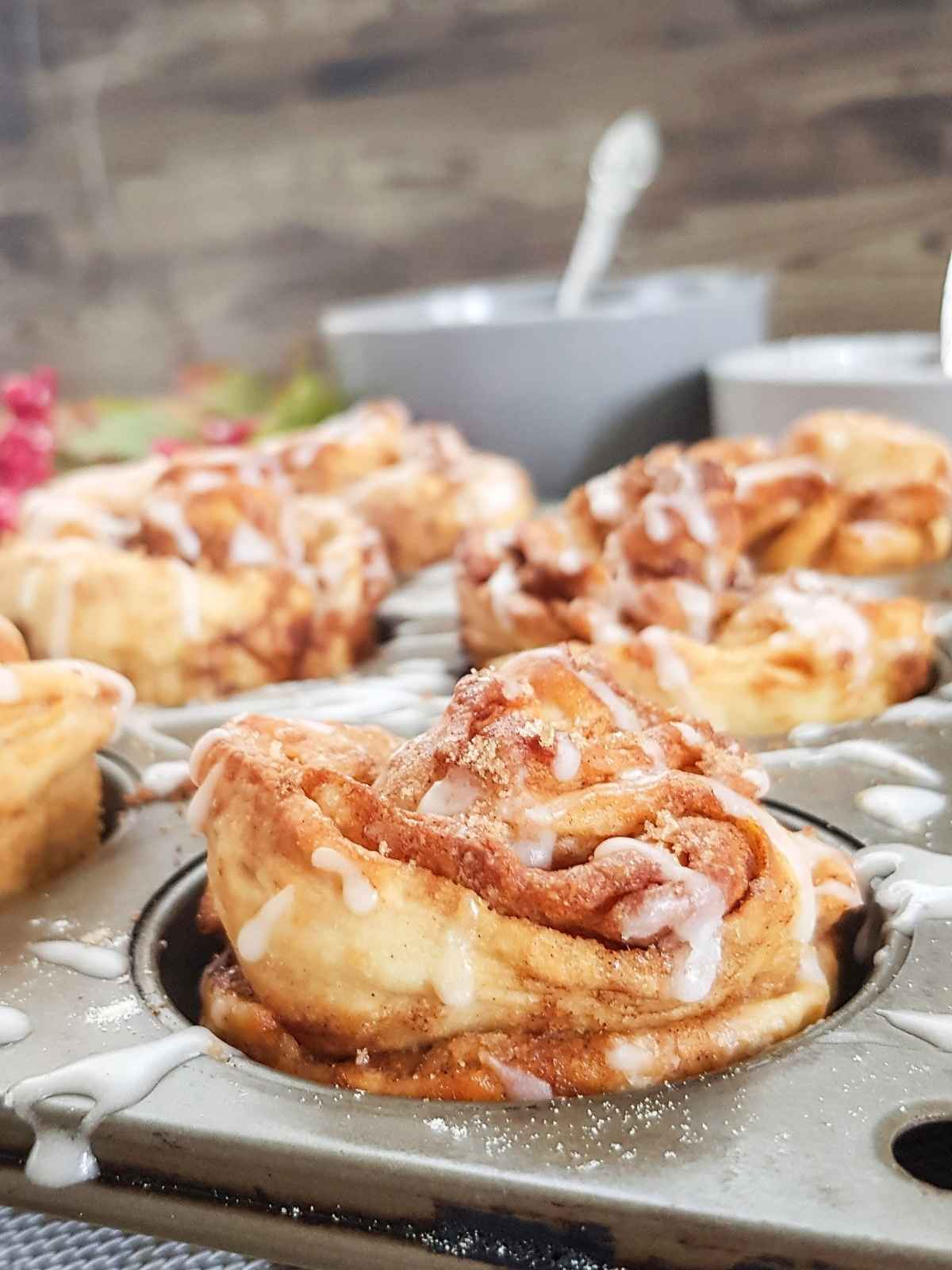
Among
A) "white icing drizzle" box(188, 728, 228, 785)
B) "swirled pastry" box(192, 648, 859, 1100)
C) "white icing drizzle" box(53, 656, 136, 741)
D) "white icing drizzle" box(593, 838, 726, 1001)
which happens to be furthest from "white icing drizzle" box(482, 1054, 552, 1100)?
"white icing drizzle" box(53, 656, 136, 741)

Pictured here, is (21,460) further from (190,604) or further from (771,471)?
(771,471)

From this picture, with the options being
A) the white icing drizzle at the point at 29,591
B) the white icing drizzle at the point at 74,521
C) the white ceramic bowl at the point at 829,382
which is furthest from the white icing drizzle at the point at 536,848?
the white ceramic bowl at the point at 829,382

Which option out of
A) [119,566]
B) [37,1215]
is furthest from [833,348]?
[37,1215]

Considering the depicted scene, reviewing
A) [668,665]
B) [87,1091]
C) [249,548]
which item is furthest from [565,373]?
[87,1091]

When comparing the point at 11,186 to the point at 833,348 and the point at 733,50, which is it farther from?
the point at 833,348

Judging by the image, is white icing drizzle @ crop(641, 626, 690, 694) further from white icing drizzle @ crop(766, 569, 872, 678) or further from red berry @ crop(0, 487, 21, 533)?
red berry @ crop(0, 487, 21, 533)

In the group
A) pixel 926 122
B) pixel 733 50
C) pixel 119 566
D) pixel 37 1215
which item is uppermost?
pixel 733 50
